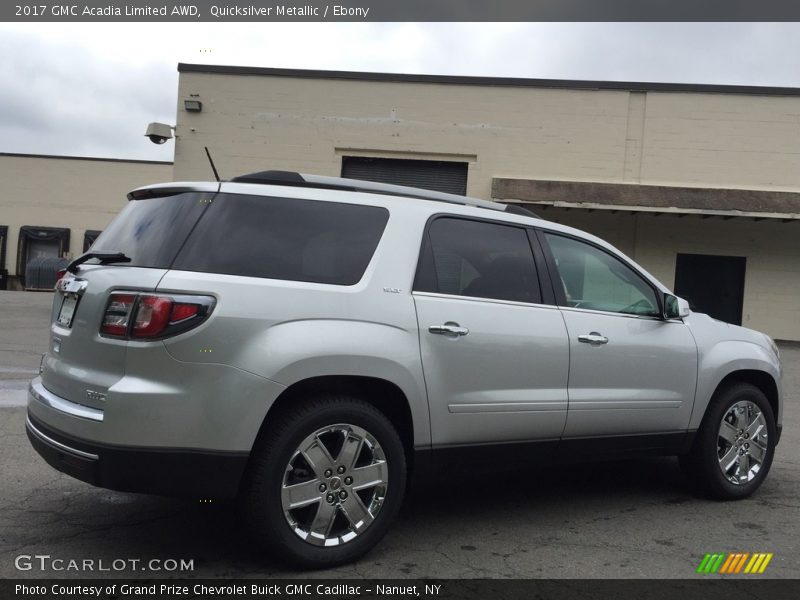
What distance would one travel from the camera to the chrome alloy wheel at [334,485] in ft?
11.3

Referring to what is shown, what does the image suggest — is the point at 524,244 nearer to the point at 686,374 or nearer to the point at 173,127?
the point at 686,374

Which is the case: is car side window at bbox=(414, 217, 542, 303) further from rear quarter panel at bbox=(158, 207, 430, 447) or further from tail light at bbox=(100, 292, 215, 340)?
tail light at bbox=(100, 292, 215, 340)

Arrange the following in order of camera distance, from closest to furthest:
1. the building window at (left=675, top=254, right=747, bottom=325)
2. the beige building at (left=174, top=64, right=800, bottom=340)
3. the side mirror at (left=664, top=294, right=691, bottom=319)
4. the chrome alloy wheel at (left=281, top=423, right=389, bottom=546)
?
the chrome alloy wheel at (left=281, top=423, right=389, bottom=546) → the side mirror at (left=664, top=294, right=691, bottom=319) → the beige building at (left=174, top=64, right=800, bottom=340) → the building window at (left=675, top=254, right=747, bottom=325)

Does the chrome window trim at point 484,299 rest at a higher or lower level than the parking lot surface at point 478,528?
higher

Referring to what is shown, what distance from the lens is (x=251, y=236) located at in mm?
3590

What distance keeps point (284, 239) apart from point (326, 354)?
0.61 metres

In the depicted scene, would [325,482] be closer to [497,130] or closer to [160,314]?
[160,314]

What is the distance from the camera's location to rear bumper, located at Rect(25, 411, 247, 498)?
3.18m

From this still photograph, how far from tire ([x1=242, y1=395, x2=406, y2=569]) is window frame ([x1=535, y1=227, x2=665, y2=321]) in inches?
55.7

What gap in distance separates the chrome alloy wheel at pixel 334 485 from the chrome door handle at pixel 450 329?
2.07 ft

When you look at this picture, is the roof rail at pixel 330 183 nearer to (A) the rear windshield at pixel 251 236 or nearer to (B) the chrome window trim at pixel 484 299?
(A) the rear windshield at pixel 251 236

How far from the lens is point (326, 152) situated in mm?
19516

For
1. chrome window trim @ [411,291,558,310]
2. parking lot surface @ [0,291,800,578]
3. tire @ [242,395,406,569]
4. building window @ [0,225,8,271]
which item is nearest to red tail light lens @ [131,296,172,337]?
tire @ [242,395,406,569]
